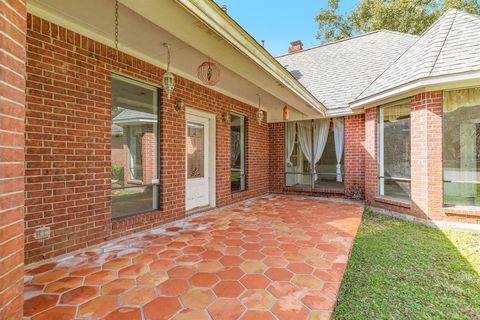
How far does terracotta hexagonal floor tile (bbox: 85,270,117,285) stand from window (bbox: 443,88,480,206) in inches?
231

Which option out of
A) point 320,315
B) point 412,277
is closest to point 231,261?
point 320,315

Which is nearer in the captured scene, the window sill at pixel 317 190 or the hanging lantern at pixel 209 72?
the hanging lantern at pixel 209 72

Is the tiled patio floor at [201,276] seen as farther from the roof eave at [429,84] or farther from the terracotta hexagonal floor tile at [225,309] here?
the roof eave at [429,84]

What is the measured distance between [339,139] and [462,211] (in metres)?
3.36

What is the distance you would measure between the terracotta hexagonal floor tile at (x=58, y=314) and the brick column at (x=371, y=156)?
6.22 m

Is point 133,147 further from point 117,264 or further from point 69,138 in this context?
point 117,264

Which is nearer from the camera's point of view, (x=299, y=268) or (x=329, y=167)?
(x=299, y=268)

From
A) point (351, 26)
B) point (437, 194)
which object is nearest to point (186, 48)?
point (437, 194)

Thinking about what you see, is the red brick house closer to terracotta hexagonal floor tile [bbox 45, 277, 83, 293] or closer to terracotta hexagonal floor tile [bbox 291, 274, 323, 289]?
terracotta hexagonal floor tile [bbox 45, 277, 83, 293]

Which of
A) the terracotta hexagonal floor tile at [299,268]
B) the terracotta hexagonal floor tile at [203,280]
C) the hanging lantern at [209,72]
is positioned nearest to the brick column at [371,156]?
the terracotta hexagonal floor tile at [299,268]

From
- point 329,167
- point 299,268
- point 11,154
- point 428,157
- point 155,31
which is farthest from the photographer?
point 329,167

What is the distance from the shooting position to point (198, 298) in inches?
84.8

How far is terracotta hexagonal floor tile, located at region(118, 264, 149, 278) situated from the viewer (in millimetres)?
2551

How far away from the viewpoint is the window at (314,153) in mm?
7242
